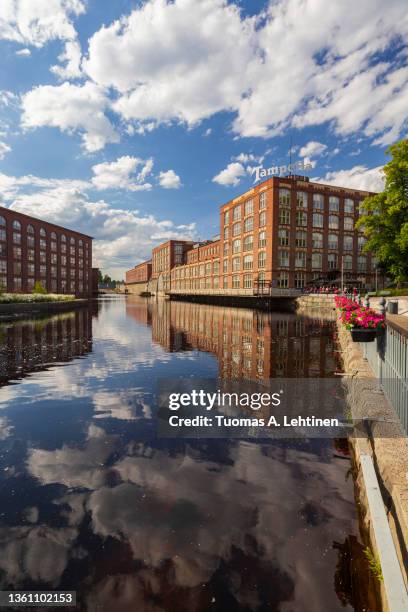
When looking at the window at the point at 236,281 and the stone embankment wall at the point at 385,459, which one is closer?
the stone embankment wall at the point at 385,459

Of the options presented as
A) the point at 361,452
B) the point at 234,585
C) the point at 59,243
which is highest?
the point at 59,243

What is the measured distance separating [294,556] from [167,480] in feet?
7.43

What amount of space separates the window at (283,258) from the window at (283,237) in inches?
59.8

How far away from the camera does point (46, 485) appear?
5.18 meters

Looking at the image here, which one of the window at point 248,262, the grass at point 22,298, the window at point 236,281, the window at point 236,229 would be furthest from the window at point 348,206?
the grass at point 22,298

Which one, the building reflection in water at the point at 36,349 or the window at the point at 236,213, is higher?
the window at the point at 236,213

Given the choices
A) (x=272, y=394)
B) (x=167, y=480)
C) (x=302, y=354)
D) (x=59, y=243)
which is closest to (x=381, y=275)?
(x=302, y=354)

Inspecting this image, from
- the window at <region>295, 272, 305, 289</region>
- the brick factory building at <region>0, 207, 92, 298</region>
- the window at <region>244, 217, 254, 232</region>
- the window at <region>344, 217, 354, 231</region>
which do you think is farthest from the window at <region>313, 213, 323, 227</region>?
the brick factory building at <region>0, 207, 92, 298</region>

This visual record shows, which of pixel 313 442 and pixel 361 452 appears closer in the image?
pixel 361 452

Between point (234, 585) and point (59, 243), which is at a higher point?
point (59, 243)

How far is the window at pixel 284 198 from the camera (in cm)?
6012

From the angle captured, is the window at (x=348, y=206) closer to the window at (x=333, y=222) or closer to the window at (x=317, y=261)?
the window at (x=333, y=222)

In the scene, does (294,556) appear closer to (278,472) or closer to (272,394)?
(278,472)

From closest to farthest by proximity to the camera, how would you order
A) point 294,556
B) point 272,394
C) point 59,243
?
point 294,556 → point 272,394 → point 59,243
